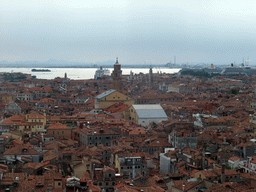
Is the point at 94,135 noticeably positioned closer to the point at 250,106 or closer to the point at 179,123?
the point at 179,123

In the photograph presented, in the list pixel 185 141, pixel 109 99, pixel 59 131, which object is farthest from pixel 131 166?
pixel 109 99

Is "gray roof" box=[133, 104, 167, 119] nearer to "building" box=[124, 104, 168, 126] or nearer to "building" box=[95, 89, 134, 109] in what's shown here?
"building" box=[124, 104, 168, 126]

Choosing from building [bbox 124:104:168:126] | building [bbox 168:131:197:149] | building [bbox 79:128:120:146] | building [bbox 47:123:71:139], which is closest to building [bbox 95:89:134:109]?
building [bbox 124:104:168:126]

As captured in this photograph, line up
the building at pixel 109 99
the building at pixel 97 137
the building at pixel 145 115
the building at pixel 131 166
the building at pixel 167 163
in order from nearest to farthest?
the building at pixel 131 166
the building at pixel 167 163
the building at pixel 97 137
the building at pixel 145 115
the building at pixel 109 99

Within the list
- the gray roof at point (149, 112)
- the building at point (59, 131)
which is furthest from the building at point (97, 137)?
the gray roof at point (149, 112)

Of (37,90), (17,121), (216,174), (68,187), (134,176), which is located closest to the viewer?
(68,187)

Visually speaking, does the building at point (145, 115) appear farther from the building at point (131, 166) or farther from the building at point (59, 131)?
the building at point (131, 166)

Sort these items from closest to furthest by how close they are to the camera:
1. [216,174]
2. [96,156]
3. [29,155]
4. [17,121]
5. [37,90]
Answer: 1. [216,174]
2. [29,155]
3. [96,156]
4. [17,121]
5. [37,90]

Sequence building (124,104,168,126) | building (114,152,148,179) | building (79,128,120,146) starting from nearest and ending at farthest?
building (114,152,148,179) → building (79,128,120,146) → building (124,104,168,126)

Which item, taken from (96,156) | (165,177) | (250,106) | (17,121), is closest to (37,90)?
(250,106)
